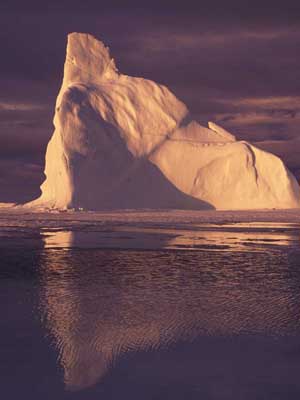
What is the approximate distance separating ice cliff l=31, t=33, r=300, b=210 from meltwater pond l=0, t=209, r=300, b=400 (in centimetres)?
5448

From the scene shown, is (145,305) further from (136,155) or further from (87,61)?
(87,61)

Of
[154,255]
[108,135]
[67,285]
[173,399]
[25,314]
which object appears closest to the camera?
[173,399]

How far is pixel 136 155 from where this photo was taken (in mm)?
74250

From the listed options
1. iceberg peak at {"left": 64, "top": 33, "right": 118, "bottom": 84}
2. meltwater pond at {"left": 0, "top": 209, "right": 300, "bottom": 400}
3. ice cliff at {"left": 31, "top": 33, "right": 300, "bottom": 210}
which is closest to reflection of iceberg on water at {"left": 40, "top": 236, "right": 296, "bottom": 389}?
meltwater pond at {"left": 0, "top": 209, "right": 300, "bottom": 400}

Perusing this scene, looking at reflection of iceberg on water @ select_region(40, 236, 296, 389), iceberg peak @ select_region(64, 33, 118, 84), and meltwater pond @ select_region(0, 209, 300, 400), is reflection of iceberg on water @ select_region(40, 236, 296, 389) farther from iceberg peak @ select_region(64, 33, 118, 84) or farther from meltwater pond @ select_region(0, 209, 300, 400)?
iceberg peak @ select_region(64, 33, 118, 84)

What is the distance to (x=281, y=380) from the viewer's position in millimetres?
6129

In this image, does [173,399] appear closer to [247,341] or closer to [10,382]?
[10,382]

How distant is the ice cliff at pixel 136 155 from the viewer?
230 ft

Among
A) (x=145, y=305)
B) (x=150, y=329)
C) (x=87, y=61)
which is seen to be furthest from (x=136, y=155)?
(x=150, y=329)

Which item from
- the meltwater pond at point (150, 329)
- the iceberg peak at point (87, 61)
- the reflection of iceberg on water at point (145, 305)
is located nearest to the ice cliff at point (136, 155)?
the iceberg peak at point (87, 61)

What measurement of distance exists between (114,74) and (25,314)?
69810 millimetres

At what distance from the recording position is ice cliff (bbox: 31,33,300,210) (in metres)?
70.1

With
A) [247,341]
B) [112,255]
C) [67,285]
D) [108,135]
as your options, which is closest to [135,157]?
[108,135]

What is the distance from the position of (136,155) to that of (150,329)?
66.5 meters
